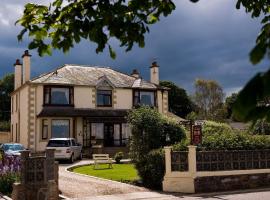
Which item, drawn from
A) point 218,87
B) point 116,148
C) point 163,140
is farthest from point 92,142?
point 218,87

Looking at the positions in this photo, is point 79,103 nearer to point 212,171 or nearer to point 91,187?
point 91,187

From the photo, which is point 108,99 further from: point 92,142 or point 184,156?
point 184,156

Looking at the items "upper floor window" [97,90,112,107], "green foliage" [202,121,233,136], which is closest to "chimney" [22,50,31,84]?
"upper floor window" [97,90,112,107]

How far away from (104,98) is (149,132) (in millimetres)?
22526

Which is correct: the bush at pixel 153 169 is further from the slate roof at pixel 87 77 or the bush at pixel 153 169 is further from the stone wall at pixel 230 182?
the slate roof at pixel 87 77

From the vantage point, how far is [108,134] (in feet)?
136

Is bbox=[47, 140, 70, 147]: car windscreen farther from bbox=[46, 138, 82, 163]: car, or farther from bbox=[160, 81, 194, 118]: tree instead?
bbox=[160, 81, 194, 118]: tree

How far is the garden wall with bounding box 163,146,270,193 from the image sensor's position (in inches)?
695

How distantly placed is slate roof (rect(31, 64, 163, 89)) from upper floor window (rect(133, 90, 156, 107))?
2.03 ft

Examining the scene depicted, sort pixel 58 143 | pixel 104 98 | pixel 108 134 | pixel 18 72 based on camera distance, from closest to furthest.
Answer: pixel 58 143 → pixel 108 134 → pixel 104 98 → pixel 18 72

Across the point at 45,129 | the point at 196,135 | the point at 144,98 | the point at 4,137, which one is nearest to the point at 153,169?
the point at 196,135

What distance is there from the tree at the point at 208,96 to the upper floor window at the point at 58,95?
2923 cm

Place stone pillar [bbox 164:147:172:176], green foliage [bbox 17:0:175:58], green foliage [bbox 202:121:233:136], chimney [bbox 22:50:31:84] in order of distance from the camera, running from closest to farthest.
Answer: green foliage [bbox 17:0:175:58] < stone pillar [bbox 164:147:172:176] < green foliage [bbox 202:121:233:136] < chimney [bbox 22:50:31:84]

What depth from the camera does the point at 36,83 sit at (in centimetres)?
3816
